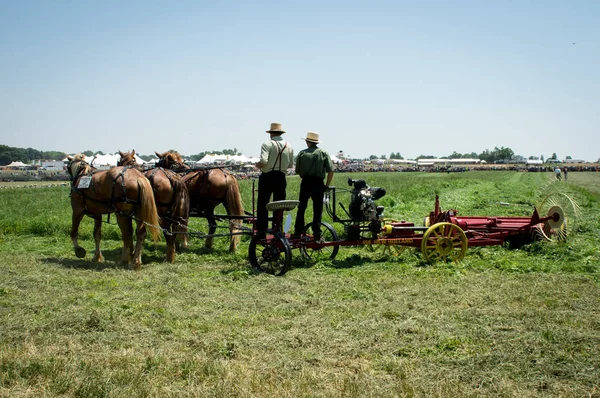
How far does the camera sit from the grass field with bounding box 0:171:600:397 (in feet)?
14.2

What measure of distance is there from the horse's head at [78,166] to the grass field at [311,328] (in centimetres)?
210

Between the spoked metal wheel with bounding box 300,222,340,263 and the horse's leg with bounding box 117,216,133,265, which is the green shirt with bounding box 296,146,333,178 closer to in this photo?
the spoked metal wheel with bounding box 300,222,340,263

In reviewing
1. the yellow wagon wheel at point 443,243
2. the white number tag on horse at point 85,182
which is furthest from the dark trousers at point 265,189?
the white number tag on horse at point 85,182

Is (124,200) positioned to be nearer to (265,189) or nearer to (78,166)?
(78,166)

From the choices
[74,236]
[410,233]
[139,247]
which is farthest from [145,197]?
[410,233]

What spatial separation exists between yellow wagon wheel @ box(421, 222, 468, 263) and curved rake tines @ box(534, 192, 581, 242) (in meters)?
2.04

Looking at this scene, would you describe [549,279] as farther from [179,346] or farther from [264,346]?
[179,346]

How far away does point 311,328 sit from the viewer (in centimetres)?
568

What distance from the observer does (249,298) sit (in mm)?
7039

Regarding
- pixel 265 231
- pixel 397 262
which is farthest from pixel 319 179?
pixel 397 262

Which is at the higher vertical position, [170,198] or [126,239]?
[170,198]

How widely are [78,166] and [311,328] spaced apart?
735 centimetres

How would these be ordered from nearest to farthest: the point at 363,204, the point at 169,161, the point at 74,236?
the point at 363,204
the point at 74,236
the point at 169,161

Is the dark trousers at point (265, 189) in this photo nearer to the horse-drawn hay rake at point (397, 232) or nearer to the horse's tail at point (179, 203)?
the horse-drawn hay rake at point (397, 232)
